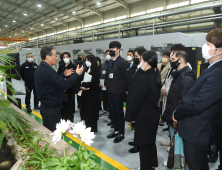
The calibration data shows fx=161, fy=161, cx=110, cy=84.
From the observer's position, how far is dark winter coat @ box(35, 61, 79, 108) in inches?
90.7

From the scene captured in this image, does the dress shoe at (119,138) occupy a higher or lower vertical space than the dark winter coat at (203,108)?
lower

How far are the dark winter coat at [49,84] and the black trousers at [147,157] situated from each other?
1.39 meters

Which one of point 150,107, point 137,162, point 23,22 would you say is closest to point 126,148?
point 137,162

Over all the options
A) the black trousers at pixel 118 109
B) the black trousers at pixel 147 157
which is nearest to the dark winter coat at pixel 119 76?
the black trousers at pixel 118 109

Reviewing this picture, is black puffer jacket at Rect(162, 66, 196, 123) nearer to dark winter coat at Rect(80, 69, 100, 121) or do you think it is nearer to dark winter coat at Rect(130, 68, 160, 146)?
dark winter coat at Rect(130, 68, 160, 146)

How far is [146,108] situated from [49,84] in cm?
145

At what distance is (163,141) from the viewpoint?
3145mm

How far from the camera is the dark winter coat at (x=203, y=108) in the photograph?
139cm

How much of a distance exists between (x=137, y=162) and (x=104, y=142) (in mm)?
884

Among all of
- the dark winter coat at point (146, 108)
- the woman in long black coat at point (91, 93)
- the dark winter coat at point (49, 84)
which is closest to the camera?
the dark winter coat at point (146, 108)

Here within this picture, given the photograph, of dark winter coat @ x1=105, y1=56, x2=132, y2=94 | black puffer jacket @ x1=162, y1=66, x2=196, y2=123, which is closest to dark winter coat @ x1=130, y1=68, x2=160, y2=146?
black puffer jacket @ x1=162, y1=66, x2=196, y2=123

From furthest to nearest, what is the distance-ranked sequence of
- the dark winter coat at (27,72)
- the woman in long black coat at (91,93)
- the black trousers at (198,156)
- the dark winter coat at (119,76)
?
the dark winter coat at (27,72) → the woman in long black coat at (91,93) → the dark winter coat at (119,76) → the black trousers at (198,156)

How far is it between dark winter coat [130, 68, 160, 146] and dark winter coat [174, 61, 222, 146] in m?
0.50

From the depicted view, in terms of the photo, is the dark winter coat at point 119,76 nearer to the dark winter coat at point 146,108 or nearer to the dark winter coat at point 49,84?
the dark winter coat at point 49,84
